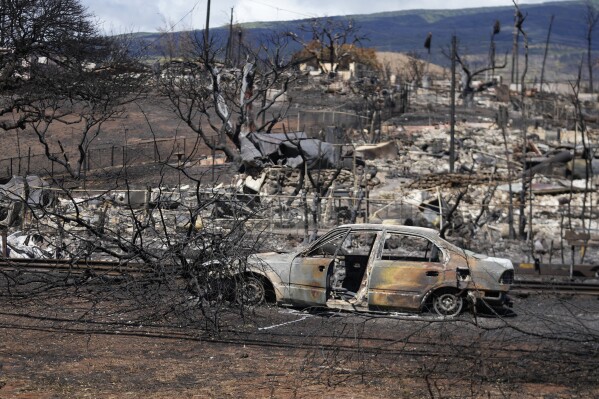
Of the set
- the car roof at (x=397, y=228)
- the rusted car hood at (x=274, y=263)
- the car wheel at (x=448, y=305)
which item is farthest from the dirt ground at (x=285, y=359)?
the car roof at (x=397, y=228)

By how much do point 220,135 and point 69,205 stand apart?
11.8 metres

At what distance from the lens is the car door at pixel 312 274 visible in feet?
43.0

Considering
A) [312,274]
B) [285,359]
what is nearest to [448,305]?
[312,274]

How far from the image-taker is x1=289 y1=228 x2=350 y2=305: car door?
13.1m

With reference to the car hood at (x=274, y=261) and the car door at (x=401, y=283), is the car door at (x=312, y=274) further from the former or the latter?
the car door at (x=401, y=283)

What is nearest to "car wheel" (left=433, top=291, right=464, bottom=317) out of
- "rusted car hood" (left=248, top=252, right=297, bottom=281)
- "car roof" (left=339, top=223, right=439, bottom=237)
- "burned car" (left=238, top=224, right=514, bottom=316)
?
"burned car" (left=238, top=224, right=514, bottom=316)

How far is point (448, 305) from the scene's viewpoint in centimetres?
1309

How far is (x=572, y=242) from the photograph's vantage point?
1867 centimetres

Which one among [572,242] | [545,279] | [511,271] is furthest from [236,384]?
[572,242]

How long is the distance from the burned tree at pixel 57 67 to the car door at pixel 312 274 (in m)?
18.4

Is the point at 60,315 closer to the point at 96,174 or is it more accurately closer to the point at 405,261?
the point at 405,261

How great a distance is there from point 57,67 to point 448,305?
29389 mm

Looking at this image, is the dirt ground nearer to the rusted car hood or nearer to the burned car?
the burned car

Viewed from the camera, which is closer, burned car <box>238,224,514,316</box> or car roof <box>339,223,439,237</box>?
burned car <box>238,224,514,316</box>
